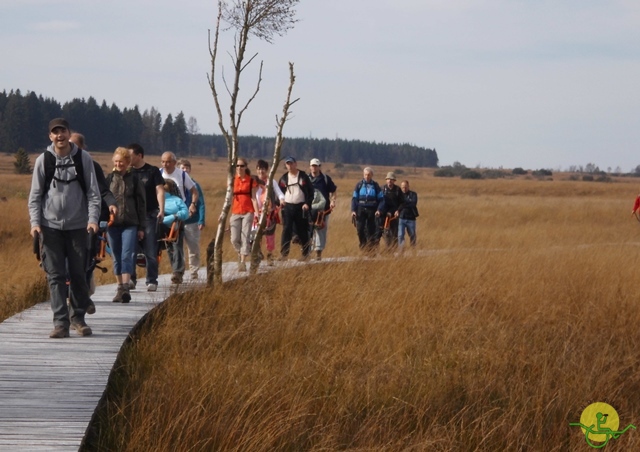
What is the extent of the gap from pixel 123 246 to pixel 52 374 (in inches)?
144

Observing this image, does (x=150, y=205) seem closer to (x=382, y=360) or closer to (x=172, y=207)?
(x=172, y=207)

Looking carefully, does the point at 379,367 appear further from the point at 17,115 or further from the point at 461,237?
the point at 17,115

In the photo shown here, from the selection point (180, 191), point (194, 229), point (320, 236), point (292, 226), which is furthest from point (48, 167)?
point (320, 236)

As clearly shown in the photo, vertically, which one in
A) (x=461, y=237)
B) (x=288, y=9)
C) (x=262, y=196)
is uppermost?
(x=288, y=9)

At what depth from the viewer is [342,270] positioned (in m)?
12.3

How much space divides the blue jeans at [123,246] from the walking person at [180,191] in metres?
1.10

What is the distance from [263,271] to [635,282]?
16.6ft

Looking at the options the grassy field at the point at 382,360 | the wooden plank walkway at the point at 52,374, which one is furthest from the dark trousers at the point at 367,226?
the wooden plank walkway at the point at 52,374

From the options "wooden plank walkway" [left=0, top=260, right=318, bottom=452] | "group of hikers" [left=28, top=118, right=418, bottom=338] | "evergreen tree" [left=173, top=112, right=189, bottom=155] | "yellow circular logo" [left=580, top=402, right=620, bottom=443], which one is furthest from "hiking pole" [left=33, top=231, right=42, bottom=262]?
"evergreen tree" [left=173, top=112, right=189, bottom=155]

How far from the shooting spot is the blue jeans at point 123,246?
33.7 feet

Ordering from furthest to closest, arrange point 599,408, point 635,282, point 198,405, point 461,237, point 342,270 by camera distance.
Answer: point 461,237, point 635,282, point 342,270, point 599,408, point 198,405

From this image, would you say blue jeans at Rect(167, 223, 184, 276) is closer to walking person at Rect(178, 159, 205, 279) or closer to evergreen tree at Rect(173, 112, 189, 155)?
walking person at Rect(178, 159, 205, 279)

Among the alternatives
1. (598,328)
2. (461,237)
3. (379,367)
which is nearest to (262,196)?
(598,328)

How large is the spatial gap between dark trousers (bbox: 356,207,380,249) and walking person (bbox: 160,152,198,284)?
200 inches
